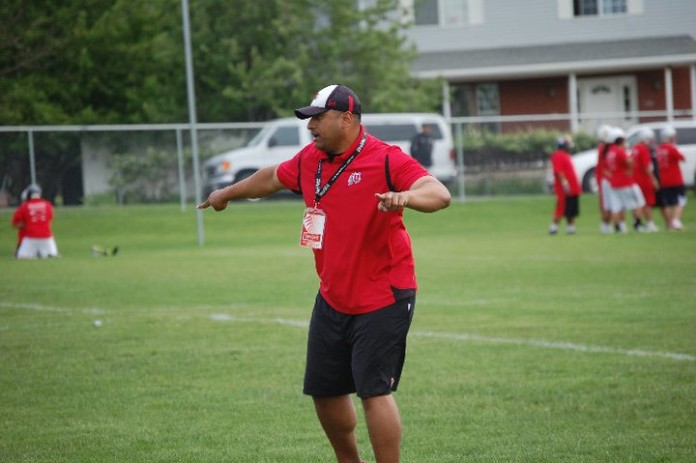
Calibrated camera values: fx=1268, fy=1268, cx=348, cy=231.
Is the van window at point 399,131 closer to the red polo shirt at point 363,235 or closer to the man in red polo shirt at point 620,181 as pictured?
the man in red polo shirt at point 620,181

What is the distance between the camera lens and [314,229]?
631 cm

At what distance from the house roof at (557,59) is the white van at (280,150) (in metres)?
7.63

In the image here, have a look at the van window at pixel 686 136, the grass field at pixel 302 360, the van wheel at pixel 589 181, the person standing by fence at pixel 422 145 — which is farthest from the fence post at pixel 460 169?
the grass field at pixel 302 360

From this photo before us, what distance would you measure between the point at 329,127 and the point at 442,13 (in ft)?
137

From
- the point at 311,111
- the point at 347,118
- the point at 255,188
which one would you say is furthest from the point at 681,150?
the point at 311,111

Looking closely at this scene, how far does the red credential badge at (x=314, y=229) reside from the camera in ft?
20.7

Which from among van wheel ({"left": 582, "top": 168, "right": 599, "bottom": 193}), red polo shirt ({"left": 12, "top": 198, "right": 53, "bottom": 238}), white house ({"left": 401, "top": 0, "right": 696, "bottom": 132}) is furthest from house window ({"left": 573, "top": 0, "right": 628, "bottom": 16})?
red polo shirt ({"left": 12, "top": 198, "right": 53, "bottom": 238})

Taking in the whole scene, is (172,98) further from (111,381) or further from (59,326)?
(111,381)

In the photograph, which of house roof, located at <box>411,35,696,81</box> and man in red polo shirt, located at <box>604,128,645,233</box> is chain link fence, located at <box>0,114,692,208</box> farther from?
man in red polo shirt, located at <box>604,128,645,233</box>

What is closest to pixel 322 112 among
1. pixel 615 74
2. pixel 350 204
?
pixel 350 204

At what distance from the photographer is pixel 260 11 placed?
42.3 meters

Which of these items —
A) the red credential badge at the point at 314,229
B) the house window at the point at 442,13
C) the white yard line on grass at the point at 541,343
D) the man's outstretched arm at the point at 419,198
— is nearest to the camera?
the man's outstretched arm at the point at 419,198

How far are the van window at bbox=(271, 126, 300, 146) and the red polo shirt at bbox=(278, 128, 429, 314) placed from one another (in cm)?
2794

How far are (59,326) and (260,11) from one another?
98.1 feet
